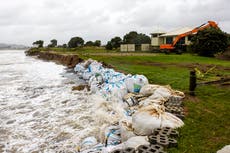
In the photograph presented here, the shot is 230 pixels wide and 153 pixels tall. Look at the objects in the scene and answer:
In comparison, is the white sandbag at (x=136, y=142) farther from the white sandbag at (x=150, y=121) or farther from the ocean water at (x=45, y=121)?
the ocean water at (x=45, y=121)

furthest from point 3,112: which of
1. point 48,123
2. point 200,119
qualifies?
point 200,119

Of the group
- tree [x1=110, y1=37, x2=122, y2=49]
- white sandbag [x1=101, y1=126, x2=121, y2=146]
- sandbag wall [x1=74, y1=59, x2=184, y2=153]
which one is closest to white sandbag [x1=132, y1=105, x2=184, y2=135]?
sandbag wall [x1=74, y1=59, x2=184, y2=153]

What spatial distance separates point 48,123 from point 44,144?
1346mm

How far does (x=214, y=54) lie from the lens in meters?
22.8

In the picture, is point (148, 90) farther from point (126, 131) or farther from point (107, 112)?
point (126, 131)

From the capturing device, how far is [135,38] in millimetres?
42906

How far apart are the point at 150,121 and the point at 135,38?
40.0 metres

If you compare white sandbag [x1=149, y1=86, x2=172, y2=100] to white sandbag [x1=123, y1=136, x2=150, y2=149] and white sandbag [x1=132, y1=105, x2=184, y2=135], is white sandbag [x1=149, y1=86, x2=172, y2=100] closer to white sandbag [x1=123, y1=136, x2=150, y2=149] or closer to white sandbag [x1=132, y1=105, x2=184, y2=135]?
white sandbag [x1=132, y1=105, x2=184, y2=135]

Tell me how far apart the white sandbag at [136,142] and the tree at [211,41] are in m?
20.6

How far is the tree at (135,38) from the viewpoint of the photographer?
140ft

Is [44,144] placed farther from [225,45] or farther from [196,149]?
[225,45]

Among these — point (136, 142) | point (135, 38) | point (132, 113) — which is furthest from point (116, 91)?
point (135, 38)

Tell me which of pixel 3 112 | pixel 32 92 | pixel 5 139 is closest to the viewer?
pixel 5 139

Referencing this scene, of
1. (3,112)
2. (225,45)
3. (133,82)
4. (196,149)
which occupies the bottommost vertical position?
(3,112)
